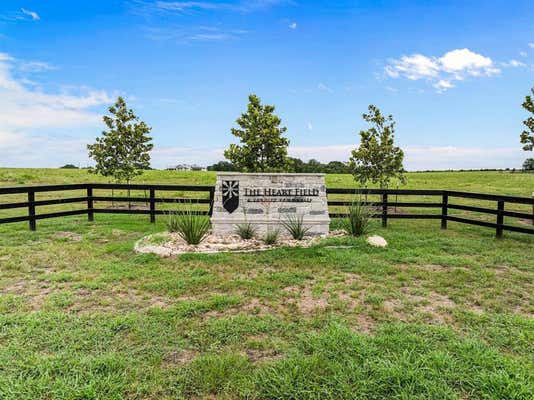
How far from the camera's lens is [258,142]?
1691 cm

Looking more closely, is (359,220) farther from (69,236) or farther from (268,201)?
(69,236)

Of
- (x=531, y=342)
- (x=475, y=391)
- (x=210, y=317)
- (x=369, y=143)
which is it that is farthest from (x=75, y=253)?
(x=369, y=143)

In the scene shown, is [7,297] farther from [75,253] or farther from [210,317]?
[210,317]

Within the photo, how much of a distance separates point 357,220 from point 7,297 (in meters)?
6.89

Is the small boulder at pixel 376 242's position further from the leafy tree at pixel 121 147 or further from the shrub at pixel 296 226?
the leafy tree at pixel 121 147

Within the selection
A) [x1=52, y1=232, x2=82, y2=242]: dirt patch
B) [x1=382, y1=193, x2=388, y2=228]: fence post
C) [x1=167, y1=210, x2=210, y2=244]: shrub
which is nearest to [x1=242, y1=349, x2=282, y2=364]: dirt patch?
[x1=167, y1=210, x2=210, y2=244]: shrub

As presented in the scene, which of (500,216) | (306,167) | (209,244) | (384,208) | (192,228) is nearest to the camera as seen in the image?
(192,228)

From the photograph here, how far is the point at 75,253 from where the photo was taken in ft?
22.7

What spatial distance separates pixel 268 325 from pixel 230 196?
5352 mm

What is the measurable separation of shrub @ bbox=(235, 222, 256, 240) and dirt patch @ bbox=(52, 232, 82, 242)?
3.97m

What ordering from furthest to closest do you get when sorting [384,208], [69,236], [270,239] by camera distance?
[384,208] < [69,236] < [270,239]

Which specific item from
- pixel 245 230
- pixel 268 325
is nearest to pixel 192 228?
pixel 245 230

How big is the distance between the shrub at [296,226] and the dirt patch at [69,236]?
17.2 feet

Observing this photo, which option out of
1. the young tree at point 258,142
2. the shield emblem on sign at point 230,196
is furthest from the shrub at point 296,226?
the young tree at point 258,142
